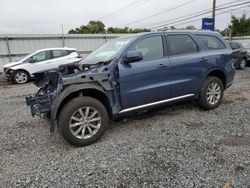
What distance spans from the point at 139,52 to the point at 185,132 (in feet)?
5.33

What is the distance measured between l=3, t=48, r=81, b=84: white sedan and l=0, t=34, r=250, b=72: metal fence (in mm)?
2615

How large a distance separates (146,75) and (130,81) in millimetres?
350

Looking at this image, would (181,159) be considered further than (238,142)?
No

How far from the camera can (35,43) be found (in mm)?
13734

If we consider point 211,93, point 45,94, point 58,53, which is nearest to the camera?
point 45,94

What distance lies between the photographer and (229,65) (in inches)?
206

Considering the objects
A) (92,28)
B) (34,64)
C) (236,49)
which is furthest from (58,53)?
(92,28)

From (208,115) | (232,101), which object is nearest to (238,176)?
(208,115)

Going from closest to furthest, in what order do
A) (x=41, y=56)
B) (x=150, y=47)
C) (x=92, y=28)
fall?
(x=150, y=47) < (x=41, y=56) < (x=92, y=28)

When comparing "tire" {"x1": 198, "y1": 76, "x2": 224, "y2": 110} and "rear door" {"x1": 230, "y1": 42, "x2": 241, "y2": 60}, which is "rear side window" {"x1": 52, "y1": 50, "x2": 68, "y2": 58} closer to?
"tire" {"x1": 198, "y1": 76, "x2": 224, "y2": 110}

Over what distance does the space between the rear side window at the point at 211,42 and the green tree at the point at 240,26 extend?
37.8m

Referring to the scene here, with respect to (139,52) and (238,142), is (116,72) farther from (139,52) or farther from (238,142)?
(238,142)

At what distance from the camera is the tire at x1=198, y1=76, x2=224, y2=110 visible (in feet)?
16.0

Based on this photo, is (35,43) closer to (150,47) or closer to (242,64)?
(150,47)
